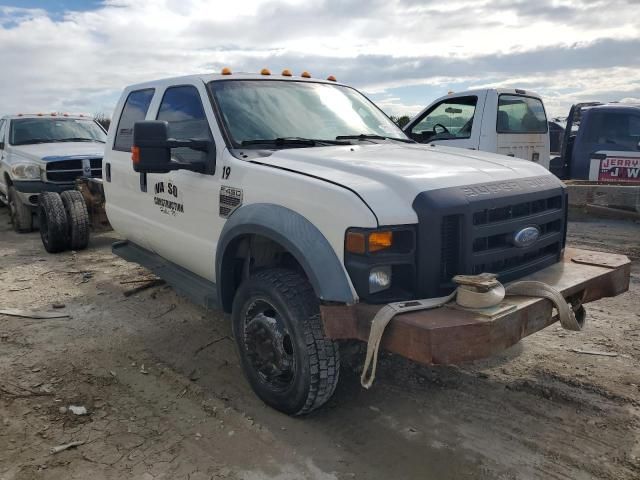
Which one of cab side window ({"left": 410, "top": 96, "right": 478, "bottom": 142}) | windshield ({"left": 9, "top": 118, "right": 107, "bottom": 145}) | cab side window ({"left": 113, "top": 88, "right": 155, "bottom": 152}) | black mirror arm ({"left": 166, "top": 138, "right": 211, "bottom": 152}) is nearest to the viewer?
black mirror arm ({"left": 166, "top": 138, "right": 211, "bottom": 152})

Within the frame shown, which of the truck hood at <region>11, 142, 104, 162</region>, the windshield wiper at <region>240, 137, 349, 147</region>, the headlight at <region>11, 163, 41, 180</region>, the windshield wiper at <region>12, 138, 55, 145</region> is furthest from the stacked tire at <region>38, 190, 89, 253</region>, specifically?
the windshield wiper at <region>240, 137, 349, 147</region>

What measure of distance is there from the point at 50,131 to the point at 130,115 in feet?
18.7

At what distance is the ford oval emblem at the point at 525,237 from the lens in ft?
10.2

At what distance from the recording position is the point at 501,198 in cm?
303

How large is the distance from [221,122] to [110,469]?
2.19 meters

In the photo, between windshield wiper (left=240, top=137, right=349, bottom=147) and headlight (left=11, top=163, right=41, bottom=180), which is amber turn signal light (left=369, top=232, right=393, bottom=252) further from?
headlight (left=11, top=163, right=41, bottom=180)

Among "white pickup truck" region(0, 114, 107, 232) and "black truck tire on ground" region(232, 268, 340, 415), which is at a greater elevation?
"white pickup truck" region(0, 114, 107, 232)

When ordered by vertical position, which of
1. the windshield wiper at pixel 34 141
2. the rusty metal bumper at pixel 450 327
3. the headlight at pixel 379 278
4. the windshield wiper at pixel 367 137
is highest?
the windshield wiper at pixel 367 137

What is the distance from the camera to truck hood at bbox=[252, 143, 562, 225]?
280cm

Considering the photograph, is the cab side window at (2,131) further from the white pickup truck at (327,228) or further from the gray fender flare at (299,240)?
the gray fender flare at (299,240)

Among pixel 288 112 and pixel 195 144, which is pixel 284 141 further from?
pixel 195 144

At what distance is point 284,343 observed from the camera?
315 centimetres

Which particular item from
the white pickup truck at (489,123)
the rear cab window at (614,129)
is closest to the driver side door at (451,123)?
the white pickup truck at (489,123)

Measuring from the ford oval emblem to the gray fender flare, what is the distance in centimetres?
102
